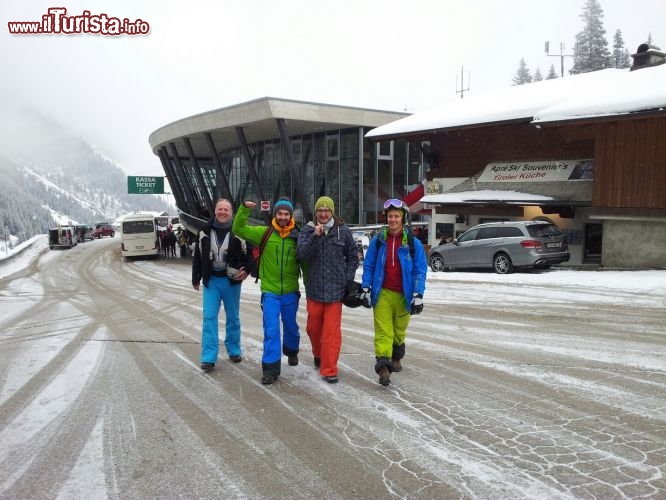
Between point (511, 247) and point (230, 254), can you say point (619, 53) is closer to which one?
point (511, 247)

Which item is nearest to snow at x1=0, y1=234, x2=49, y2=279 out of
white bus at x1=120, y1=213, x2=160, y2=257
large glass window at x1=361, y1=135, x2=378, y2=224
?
white bus at x1=120, y1=213, x2=160, y2=257

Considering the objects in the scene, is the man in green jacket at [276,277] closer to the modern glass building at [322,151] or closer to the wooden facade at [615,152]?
the wooden facade at [615,152]

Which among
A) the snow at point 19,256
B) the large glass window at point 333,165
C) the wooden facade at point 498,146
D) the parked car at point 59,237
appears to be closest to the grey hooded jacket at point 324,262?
the wooden facade at point 498,146

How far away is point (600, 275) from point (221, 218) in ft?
38.8

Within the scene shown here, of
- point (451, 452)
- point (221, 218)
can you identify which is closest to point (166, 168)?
point (221, 218)

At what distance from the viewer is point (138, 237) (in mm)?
32062

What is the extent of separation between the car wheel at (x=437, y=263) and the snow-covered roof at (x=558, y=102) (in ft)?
18.3

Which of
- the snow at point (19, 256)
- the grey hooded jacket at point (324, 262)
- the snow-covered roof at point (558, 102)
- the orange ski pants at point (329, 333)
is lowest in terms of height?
the snow at point (19, 256)

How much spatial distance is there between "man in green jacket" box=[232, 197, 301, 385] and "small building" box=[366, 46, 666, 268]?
46.2 feet

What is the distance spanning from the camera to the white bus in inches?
1254

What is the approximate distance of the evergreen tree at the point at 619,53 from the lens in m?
65.2

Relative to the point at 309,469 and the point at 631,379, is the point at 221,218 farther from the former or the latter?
the point at 631,379

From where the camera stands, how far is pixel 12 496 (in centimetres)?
307

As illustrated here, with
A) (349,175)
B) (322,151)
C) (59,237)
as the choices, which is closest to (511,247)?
(349,175)
